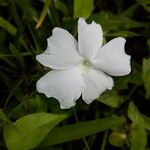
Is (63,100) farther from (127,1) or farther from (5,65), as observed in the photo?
→ (127,1)

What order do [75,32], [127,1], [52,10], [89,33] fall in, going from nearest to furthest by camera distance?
[89,33] < [75,32] < [52,10] < [127,1]

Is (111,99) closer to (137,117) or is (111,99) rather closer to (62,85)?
(137,117)

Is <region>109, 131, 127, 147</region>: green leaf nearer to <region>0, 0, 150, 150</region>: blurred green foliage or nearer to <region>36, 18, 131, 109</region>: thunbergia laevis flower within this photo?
<region>0, 0, 150, 150</region>: blurred green foliage

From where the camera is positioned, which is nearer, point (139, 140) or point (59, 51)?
point (59, 51)

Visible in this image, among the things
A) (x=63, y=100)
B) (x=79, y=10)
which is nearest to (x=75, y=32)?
(x=79, y=10)

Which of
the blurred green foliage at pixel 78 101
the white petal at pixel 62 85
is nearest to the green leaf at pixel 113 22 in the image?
the blurred green foliage at pixel 78 101

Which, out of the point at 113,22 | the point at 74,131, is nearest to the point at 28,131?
the point at 74,131

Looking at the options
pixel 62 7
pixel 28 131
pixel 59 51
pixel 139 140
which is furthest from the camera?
pixel 62 7
